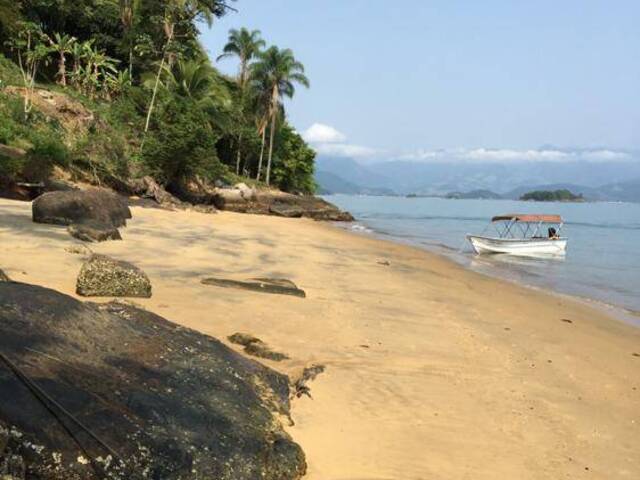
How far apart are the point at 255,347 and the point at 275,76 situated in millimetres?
47528

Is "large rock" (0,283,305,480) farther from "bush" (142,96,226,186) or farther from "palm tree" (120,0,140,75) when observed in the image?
"palm tree" (120,0,140,75)

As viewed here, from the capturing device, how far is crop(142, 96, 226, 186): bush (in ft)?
107

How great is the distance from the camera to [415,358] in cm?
703

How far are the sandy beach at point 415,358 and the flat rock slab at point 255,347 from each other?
167mm

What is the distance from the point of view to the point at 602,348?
9.15 metres

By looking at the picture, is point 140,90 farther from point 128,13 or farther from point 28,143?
point 28,143

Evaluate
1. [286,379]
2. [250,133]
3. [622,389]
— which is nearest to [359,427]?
[286,379]

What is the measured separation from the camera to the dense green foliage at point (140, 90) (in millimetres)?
28516

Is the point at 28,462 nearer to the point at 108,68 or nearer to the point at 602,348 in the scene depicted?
the point at 602,348

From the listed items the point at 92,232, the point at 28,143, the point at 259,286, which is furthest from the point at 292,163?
the point at 259,286

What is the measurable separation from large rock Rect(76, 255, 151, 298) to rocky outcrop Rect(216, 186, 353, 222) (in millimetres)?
30145

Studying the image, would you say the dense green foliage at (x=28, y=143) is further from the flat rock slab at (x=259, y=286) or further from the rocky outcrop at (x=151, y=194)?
the flat rock slab at (x=259, y=286)

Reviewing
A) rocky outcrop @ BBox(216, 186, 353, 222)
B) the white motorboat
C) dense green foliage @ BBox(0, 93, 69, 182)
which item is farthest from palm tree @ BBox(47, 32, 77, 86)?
the white motorboat

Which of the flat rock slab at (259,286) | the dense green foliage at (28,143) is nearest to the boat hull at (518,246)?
the flat rock slab at (259,286)
